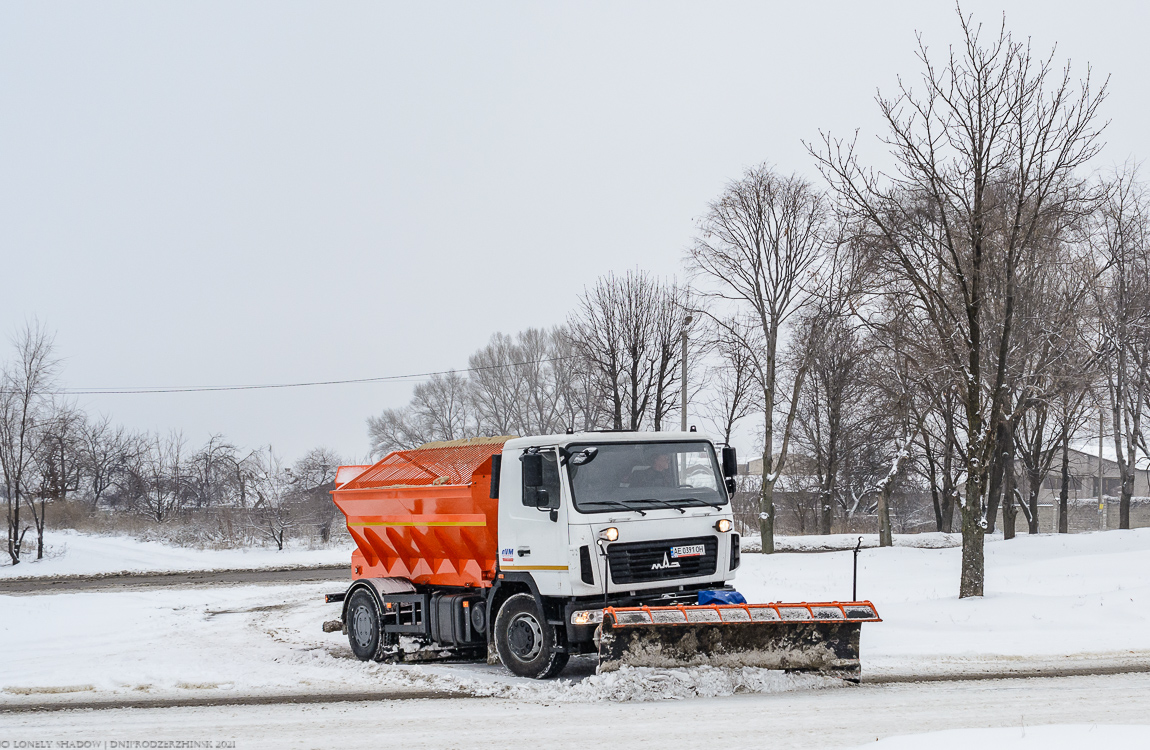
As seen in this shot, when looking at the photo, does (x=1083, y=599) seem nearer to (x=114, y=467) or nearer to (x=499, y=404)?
(x=499, y=404)

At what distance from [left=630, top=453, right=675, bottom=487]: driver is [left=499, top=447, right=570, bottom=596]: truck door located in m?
0.92

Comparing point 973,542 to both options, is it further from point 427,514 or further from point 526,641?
point 427,514

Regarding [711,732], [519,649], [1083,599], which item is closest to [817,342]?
[1083,599]

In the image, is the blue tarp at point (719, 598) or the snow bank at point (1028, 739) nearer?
the snow bank at point (1028, 739)

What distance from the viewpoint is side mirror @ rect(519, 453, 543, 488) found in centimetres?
978

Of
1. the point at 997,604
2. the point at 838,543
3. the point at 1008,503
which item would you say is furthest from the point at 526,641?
the point at 1008,503

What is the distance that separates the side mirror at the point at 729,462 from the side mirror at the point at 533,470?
7.07ft

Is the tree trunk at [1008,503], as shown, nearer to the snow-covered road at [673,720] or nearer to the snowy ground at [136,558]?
the snowy ground at [136,558]

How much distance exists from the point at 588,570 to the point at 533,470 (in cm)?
120

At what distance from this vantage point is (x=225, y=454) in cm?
5831

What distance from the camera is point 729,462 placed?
1048 cm

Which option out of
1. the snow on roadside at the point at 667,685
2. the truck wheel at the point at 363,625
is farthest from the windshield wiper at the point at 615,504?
the truck wheel at the point at 363,625

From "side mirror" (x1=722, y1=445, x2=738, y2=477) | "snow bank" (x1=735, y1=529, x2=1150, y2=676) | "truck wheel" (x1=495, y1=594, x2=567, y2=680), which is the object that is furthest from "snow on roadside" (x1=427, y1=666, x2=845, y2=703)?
"side mirror" (x1=722, y1=445, x2=738, y2=477)

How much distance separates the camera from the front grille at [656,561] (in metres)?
9.59
